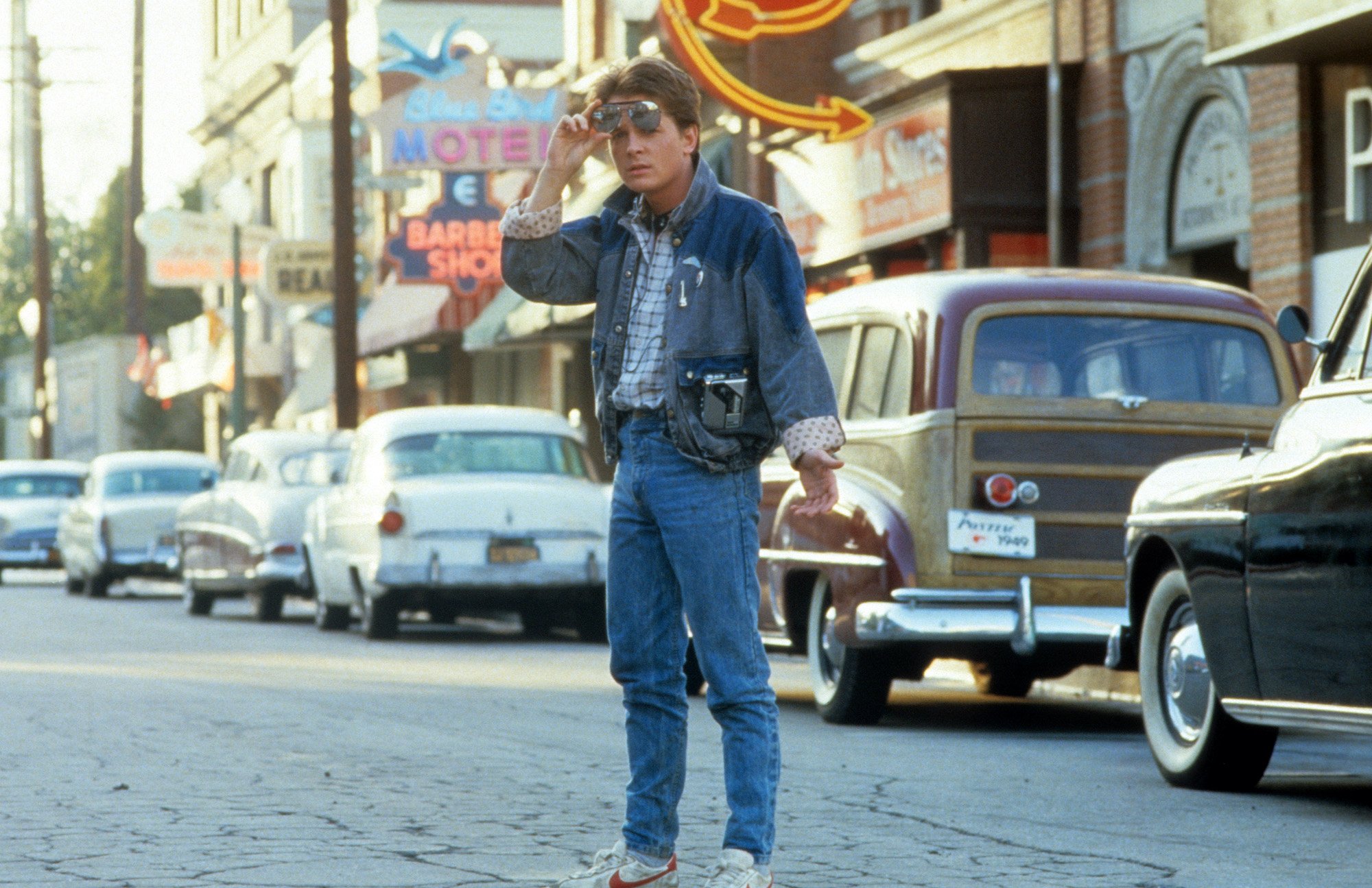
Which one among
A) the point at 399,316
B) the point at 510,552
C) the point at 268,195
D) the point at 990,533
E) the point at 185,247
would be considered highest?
the point at 268,195

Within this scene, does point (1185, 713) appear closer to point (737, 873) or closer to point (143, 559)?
point (737, 873)

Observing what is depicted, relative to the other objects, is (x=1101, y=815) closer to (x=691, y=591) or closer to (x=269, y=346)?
(x=691, y=591)

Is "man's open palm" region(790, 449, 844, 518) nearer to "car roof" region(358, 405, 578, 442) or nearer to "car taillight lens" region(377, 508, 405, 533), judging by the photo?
"car taillight lens" region(377, 508, 405, 533)

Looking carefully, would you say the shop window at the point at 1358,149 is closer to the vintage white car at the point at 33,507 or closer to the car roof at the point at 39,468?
the vintage white car at the point at 33,507

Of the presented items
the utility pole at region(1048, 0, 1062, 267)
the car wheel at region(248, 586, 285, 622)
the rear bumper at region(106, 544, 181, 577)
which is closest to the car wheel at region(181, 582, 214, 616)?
the car wheel at region(248, 586, 285, 622)

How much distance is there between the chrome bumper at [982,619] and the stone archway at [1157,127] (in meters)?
8.99

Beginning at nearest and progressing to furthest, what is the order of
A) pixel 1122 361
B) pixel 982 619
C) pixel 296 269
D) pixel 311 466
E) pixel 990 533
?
pixel 982 619 → pixel 990 533 → pixel 1122 361 → pixel 311 466 → pixel 296 269

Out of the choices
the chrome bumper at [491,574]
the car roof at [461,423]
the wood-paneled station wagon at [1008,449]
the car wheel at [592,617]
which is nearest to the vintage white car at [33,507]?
the car roof at [461,423]

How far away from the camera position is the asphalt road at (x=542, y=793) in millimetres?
6254

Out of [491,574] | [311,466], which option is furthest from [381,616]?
[311,466]

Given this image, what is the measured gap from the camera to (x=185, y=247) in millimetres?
42219

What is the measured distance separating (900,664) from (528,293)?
16.1ft

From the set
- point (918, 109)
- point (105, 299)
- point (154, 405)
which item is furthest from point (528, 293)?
point (105, 299)

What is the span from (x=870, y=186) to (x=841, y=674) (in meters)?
12.1
